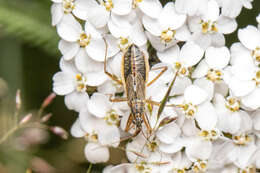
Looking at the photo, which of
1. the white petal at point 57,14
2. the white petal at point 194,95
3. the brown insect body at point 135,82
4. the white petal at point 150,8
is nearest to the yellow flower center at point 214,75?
the white petal at point 194,95

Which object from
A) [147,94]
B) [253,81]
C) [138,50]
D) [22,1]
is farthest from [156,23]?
[22,1]

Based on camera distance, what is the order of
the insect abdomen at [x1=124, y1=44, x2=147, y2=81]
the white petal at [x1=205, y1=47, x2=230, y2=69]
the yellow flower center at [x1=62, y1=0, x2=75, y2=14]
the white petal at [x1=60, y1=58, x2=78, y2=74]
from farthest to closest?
the white petal at [x1=60, y1=58, x2=78, y2=74] < the yellow flower center at [x1=62, y1=0, x2=75, y2=14] < the white petal at [x1=205, y1=47, x2=230, y2=69] < the insect abdomen at [x1=124, y1=44, x2=147, y2=81]

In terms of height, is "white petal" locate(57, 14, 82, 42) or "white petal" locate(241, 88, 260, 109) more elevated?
"white petal" locate(57, 14, 82, 42)

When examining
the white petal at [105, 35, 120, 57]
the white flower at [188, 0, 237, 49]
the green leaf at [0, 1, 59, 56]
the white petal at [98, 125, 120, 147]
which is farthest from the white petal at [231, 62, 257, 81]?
the green leaf at [0, 1, 59, 56]

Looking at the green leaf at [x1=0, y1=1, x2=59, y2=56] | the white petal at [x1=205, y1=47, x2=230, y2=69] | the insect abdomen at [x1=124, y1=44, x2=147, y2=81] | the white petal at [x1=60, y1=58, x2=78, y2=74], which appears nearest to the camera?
the insect abdomen at [x1=124, y1=44, x2=147, y2=81]

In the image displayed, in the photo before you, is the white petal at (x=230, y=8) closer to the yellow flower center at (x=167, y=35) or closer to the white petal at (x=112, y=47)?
the yellow flower center at (x=167, y=35)

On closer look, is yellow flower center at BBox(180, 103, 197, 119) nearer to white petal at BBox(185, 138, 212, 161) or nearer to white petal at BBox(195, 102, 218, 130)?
white petal at BBox(195, 102, 218, 130)

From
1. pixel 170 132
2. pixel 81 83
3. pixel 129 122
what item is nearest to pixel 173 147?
pixel 170 132
